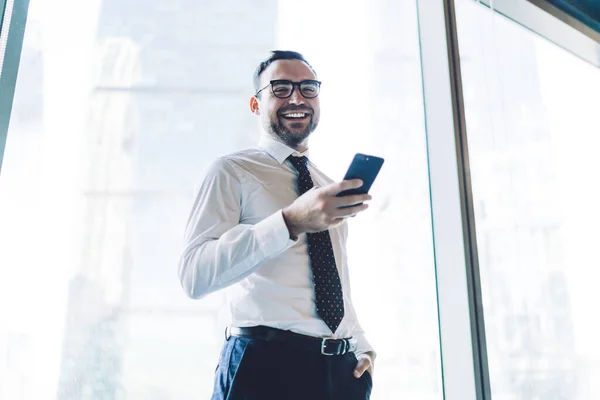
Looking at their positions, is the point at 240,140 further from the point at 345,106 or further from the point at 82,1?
the point at 82,1

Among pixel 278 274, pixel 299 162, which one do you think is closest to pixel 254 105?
pixel 299 162

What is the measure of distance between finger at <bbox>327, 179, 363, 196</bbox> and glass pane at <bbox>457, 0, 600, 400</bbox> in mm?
1144

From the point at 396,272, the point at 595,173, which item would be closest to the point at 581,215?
the point at 595,173

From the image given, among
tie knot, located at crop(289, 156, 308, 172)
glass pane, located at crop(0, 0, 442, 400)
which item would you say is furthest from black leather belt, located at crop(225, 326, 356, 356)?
glass pane, located at crop(0, 0, 442, 400)

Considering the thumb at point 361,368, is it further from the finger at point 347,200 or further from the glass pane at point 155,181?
the glass pane at point 155,181

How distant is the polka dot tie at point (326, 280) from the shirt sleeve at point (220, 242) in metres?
0.18

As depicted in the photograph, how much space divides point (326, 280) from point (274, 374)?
9.7 inches

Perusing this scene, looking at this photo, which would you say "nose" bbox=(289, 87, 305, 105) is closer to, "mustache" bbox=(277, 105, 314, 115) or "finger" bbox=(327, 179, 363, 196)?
"mustache" bbox=(277, 105, 314, 115)

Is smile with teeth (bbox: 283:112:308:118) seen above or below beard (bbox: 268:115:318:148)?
above

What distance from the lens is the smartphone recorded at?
936mm

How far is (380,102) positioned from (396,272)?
2.33 ft

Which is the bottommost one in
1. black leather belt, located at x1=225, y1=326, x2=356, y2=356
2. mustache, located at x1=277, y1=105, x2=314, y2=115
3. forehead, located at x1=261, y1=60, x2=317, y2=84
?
black leather belt, located at x1=225, y1=326, x2=356, y2=356

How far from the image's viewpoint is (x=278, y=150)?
1312 mm

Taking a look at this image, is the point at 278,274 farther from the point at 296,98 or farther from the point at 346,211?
the point at 296,98
